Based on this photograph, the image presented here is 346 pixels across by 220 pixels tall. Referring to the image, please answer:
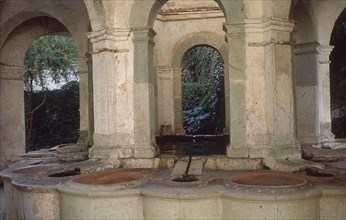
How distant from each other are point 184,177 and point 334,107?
8.83m

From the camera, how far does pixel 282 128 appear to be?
20.4 feet

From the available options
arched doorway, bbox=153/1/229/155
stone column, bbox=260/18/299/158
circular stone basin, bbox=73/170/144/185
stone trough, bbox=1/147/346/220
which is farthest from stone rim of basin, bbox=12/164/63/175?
arched doorway, bbox=153/1/229/155

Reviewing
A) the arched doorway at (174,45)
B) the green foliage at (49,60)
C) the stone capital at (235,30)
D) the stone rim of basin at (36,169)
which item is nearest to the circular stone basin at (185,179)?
the stone rim of basin at (36,169)

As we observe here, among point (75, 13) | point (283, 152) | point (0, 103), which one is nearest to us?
point (283, 152)

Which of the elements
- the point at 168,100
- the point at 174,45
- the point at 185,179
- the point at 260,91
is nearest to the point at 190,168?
the point at 185,179

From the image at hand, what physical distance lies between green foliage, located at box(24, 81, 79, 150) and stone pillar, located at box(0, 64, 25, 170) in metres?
6.14

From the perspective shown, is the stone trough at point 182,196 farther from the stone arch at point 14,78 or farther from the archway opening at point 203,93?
the archway opening at point 203,93

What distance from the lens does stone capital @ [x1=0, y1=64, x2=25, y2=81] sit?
1047 cm

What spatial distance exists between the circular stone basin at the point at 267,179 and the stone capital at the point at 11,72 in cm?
799

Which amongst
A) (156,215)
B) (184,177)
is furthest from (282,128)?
(156,215)

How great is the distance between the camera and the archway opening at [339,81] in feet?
39.7

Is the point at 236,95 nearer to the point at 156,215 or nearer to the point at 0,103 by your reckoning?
the point at 156,215

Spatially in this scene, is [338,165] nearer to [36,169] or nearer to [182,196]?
[182,196]

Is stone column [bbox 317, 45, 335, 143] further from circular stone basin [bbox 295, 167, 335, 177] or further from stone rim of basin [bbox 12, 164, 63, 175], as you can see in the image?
stone rim of basin [bbox 12, 164, 63, 175]
